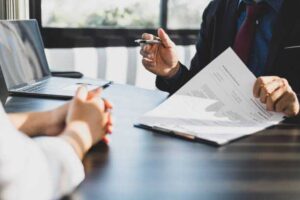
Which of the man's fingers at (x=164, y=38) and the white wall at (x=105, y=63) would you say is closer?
the man's fingers at (x=164, y=38)

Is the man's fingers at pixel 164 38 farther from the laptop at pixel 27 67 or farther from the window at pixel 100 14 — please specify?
the window at pixel 100 14

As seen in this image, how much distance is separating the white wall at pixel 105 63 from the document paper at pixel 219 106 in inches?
55.1

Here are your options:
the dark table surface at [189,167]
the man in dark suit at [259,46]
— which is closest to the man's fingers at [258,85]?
the dark table surface at [189,167]

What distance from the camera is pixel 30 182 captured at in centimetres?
58

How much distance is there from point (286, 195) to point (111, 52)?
208 centimetres

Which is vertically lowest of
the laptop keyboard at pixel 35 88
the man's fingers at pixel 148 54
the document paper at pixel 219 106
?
the laptop keyboard at pixel 35 88

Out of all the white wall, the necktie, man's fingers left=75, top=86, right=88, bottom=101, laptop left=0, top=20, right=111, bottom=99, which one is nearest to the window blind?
the white wall

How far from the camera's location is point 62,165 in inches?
26.1

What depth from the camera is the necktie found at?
1568 millimetres

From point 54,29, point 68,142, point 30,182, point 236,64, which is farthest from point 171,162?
point 54,29

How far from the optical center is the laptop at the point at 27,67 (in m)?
1.32

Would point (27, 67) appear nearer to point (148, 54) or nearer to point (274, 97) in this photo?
point (148, 54)

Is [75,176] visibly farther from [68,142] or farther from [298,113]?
[298,113]

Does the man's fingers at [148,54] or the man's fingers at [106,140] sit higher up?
the man's fingers at [148,54]
